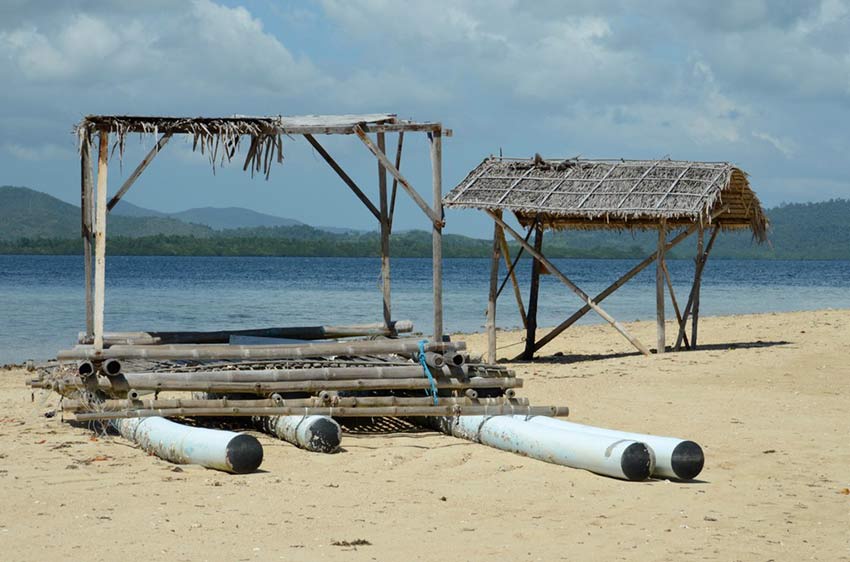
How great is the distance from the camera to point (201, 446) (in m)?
8.66

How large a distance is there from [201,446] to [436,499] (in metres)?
1.88

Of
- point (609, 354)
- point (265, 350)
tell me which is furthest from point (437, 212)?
point (609, 354)

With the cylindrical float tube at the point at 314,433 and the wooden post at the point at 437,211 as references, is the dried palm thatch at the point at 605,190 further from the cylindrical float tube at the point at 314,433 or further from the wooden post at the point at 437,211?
the cylindrical float tube at the point at 314,433

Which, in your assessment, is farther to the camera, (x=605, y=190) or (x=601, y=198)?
(x=605, y=190)

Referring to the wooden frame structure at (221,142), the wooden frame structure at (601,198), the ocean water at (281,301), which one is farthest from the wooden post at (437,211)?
the ocean water at (281,301)

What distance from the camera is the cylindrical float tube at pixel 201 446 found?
8445 millimetres

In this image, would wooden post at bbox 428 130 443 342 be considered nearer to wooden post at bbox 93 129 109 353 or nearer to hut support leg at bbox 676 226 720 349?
wooden post at bbox 93 129 109 353

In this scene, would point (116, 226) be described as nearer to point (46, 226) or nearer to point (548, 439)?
point (46, 226)

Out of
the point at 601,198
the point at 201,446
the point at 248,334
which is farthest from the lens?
the point at 601,198

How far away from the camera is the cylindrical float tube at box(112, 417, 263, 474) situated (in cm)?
845

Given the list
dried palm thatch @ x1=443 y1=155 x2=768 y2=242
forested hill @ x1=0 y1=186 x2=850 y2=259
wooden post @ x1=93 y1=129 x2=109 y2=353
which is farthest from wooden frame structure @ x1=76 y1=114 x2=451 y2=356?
forested hill @ x1=0 y1=186 x2=850 y2=259

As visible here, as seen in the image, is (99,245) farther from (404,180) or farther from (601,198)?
(601,198)

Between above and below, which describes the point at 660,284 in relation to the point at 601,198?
below

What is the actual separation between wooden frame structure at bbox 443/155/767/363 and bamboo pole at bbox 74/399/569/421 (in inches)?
213
